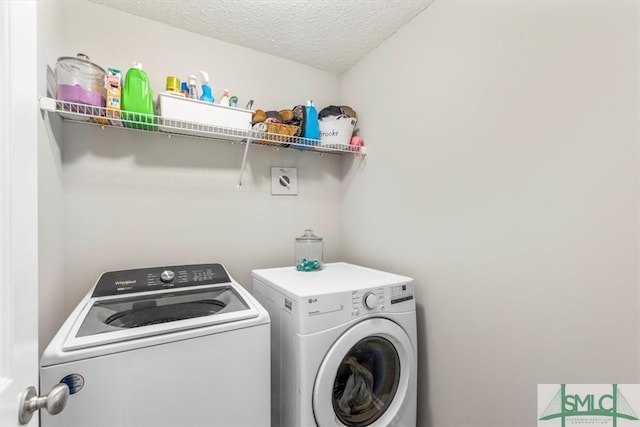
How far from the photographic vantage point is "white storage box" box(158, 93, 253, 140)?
4.63 feet

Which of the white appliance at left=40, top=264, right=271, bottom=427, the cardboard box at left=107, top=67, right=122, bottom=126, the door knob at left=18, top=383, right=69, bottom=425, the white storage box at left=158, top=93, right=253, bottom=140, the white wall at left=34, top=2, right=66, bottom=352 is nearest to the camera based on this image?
the door knob at left=18, top=383, right=69, bottom=425

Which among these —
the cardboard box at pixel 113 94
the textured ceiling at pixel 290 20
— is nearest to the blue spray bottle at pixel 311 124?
the textured ceiling at pixel 290 20

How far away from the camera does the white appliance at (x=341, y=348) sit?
1.17m

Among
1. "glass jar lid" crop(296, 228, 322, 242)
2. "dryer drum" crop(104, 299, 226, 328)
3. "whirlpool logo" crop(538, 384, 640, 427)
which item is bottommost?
"whirlpool logo" crop(538, 384, 640, 427)

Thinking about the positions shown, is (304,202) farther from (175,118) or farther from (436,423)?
(436,423)

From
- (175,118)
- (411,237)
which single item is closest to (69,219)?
(175,118)

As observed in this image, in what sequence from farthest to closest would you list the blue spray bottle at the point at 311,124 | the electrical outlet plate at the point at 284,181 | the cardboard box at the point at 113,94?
1. the electrical outlet plate at the point at 284,181
2. the blue spray bottle at the point at 311,124
3. the cardboard box at the point at 113,94

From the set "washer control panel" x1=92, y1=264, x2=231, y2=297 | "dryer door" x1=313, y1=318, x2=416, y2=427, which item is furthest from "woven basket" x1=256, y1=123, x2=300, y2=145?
"dryer door" x1=313, y1=318, x2=416, y2=427

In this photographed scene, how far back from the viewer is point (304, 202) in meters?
2.09

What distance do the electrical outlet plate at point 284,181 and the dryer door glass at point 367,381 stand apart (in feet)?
3.66

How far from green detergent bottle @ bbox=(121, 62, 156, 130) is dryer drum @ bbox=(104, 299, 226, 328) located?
34.3 inches

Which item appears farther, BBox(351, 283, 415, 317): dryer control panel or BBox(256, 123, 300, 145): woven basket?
BBox(256, 123, 300, 145): woven basket

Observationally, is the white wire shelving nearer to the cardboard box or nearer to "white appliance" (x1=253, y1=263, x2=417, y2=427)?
the cardboard box

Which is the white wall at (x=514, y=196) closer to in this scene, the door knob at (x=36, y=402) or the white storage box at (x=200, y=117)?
the white storage box at (x=200, y=117)
